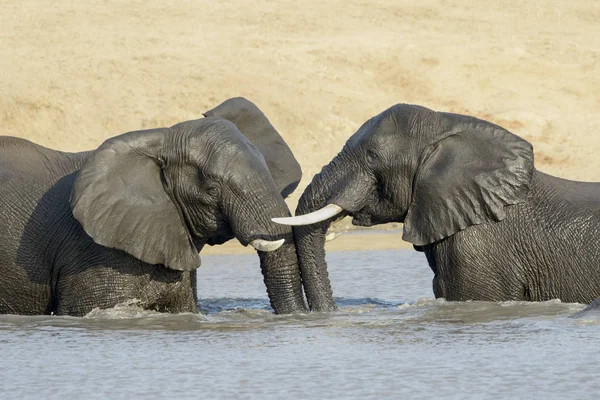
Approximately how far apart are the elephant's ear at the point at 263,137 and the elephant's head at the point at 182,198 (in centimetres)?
173

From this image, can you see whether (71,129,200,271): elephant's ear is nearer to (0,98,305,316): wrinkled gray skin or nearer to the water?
(0,98,305,316): wrinkled gray skin

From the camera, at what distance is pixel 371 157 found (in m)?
8.41

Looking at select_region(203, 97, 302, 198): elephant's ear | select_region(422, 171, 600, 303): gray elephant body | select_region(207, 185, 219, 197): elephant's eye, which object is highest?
select_region(203, 97, 302, 198): elephant's ear

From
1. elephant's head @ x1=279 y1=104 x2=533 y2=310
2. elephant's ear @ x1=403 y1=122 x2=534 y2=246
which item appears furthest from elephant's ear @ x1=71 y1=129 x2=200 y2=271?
elephant's ear @ x1=403 y1=122 x2=534 y2=246

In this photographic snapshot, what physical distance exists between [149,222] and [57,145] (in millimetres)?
17428

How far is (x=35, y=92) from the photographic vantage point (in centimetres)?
2594

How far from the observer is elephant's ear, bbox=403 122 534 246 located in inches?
326

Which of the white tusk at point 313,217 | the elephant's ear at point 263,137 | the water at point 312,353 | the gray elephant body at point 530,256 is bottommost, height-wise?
the water at point 312,353

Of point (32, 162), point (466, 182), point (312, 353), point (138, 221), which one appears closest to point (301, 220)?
point (138, 221)

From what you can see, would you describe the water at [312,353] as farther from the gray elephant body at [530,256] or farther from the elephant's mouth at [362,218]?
the elephant's mouth at [362,218]

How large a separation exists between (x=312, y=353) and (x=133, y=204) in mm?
1636

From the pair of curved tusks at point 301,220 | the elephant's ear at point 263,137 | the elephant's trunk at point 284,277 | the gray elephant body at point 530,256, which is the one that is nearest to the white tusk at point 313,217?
the pair of curved tusks at point 301,220

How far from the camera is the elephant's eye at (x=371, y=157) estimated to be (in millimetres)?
8398

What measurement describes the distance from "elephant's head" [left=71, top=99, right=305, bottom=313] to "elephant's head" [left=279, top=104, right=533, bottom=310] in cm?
35
